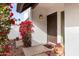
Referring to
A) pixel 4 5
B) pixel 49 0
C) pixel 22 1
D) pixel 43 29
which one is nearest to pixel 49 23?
pixel 43 29

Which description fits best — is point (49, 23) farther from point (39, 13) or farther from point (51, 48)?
point (51, 48)

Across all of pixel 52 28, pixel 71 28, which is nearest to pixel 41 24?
pixel 52 28

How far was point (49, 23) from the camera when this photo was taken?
21.1 ft

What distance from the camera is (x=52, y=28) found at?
655cm

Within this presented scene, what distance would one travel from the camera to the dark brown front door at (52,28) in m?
6.44

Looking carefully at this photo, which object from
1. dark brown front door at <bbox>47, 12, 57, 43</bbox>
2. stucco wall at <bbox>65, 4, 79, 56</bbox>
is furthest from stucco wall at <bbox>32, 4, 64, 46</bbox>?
stucco wall at <bbox>65, 4, 79, 56</bbox>

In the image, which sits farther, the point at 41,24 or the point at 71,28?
the point at 71,28

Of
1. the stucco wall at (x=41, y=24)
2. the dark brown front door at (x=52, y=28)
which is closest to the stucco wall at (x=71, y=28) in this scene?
the stucco wall at (x=41, y=24)

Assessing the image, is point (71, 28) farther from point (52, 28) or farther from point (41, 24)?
point (41, 24)

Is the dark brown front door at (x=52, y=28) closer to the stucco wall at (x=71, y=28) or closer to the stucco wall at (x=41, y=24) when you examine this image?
the stucco wall at (x=41, y=24)

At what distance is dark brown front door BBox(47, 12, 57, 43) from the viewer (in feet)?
21.1

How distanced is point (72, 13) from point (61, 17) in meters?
0.49

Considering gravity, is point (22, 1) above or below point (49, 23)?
above

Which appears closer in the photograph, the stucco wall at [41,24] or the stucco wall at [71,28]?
the stucco wall at [41,24]
